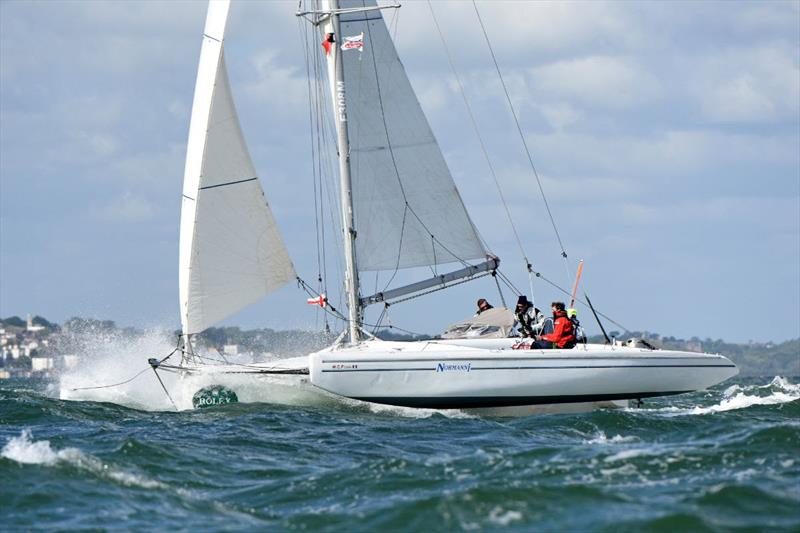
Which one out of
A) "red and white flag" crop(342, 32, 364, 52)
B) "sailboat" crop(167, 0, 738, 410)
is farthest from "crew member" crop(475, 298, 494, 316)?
"red and white flag" crop(342, 32, 364, 52)

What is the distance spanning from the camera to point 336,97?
23953 millimetres

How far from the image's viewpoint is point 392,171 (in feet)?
79.9

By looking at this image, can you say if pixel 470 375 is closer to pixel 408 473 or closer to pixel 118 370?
pixel 408 473

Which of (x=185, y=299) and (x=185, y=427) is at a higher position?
(x=185, y=299)

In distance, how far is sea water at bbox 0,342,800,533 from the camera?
12.6 meters

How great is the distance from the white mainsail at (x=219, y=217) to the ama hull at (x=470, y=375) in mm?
2986

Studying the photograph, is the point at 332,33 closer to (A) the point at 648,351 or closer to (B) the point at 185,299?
(B) the point at 185,299

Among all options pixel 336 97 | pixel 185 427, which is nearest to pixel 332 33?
pixel 336 97

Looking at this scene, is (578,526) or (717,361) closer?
(578,526)

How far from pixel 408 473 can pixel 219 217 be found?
10.2 meters

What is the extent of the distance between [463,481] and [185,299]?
11.1 metres

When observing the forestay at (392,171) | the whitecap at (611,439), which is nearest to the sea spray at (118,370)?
the forestay at (392,171)

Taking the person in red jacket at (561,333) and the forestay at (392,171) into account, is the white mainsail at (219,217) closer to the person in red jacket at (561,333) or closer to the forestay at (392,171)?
the forestay at (392,171)

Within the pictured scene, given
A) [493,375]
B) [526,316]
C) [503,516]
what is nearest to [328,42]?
[526,316]
